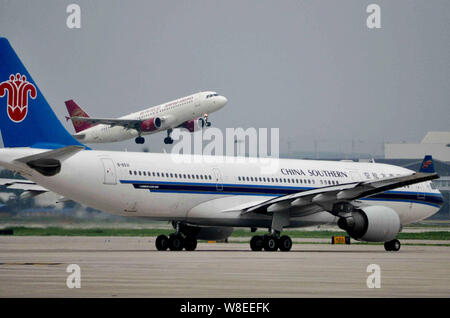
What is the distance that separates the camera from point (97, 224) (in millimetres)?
51438

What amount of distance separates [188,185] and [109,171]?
386 centimetres

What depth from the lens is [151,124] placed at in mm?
88688

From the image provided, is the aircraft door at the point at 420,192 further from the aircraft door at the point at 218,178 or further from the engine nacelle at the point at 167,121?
the engine nacelle at the point at 167,121

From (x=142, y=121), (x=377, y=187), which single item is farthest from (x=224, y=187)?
(x=142, y=121)

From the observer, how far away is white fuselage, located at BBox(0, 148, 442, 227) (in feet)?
109

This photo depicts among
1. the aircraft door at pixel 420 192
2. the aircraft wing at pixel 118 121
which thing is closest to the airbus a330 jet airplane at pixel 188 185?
the aircraft door at pixel 420 192

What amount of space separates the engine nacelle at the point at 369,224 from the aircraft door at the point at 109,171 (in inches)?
380

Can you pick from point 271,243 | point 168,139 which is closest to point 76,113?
point 168,139

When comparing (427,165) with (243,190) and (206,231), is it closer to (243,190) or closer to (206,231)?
(243,190)

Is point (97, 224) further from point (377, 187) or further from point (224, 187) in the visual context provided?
point (377, 187)

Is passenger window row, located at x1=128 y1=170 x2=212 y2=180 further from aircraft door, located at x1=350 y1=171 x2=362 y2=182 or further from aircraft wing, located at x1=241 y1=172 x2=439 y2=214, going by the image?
aircraft door, located at x1=350 y1=171 x2=362 y2=182

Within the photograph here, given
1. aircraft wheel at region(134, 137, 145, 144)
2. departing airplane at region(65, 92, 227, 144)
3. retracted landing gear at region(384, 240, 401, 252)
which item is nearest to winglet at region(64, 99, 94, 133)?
departing airplane at region(65, 92, 227, 144)

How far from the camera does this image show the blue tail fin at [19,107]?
32.3 meters
